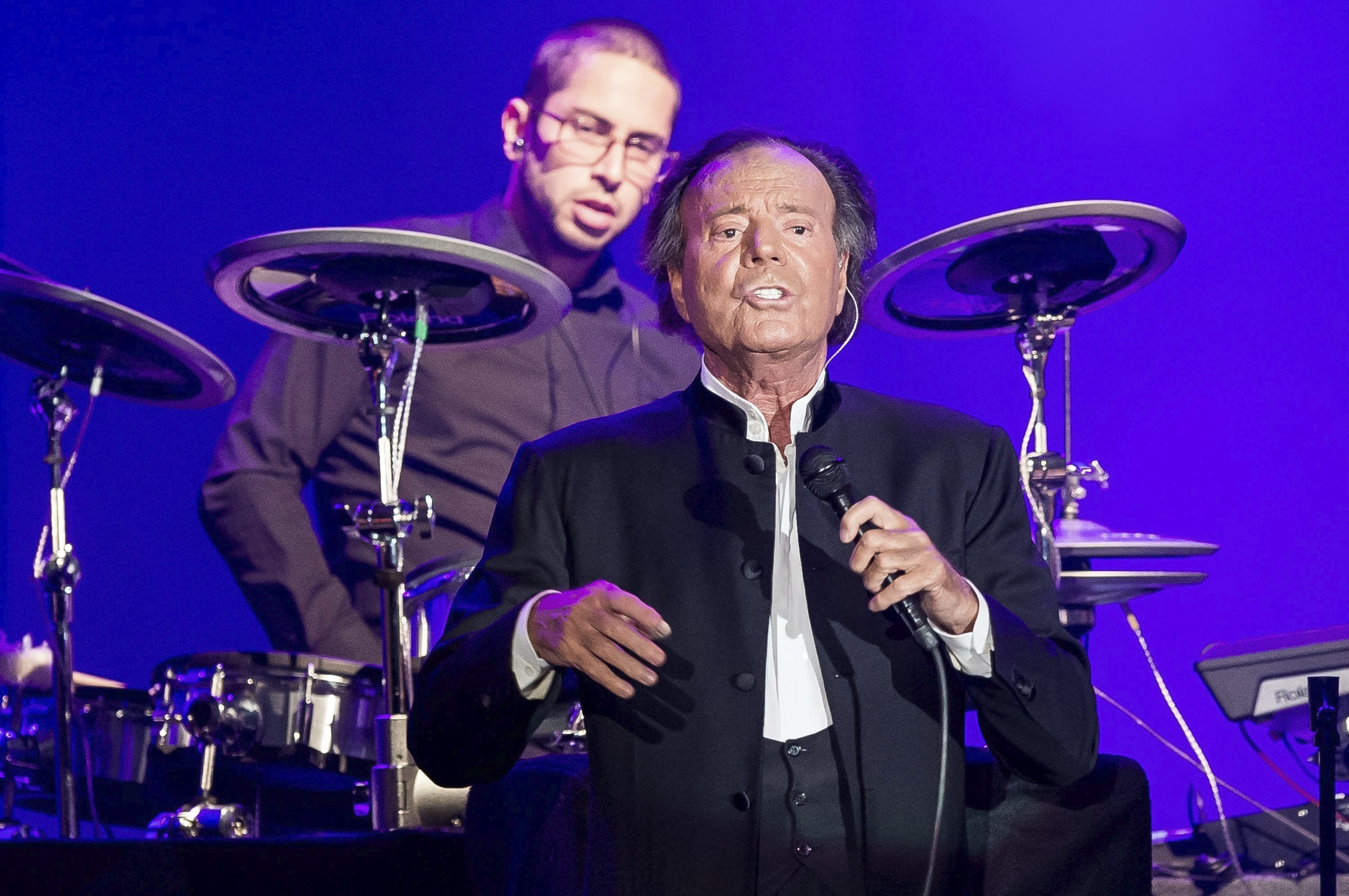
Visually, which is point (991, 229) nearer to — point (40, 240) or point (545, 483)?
point (545, 483)

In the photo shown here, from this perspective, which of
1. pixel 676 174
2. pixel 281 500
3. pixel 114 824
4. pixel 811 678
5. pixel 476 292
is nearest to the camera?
pixel 811 678

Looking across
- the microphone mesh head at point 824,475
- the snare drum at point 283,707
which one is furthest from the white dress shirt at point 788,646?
the snare drum at point 283,707

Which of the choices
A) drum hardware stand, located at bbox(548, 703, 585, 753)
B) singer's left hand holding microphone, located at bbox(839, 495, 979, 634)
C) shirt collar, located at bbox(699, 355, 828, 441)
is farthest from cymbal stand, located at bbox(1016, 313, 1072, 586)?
singer's left hand holding microphone, located at bbox(839, 495, 979, 634)

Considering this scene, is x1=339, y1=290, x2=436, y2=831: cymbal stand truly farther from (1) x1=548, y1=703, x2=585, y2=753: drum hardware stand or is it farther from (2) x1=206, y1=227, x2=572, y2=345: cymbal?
(1) x1=548, y1=703, x2=585, y2=753: drum hardware stand

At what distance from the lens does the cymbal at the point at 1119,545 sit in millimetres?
2549

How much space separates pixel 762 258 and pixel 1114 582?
1301 millimetres

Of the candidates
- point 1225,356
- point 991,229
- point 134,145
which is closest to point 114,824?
point 134,145

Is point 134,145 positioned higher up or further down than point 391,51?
further down

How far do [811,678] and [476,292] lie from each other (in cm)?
128

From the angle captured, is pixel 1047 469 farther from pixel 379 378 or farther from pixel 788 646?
pixel 379 378

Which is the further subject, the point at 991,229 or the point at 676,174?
the point at 991,229

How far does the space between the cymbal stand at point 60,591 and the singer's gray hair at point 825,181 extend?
158 centimetres

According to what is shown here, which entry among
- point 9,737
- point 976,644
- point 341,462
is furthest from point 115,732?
point 976,644

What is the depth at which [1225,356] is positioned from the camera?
3775 mm
